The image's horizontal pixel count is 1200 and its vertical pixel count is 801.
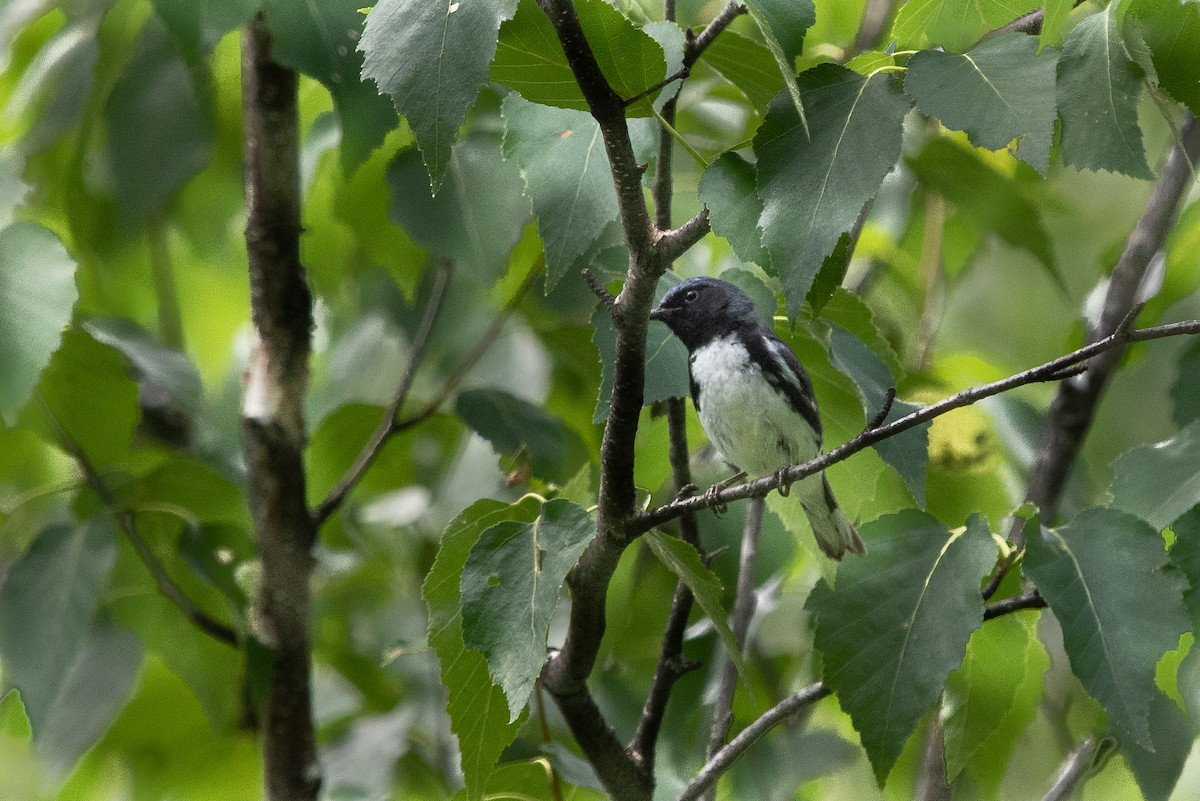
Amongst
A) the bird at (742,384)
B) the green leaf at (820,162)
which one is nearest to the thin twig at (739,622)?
the bird at (742,384)

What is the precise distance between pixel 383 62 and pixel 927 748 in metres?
1.56

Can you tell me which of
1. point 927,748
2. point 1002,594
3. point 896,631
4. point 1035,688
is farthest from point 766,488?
point 927,748

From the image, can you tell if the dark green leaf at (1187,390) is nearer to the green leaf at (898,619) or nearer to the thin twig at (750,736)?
the green leaf at (898,619)

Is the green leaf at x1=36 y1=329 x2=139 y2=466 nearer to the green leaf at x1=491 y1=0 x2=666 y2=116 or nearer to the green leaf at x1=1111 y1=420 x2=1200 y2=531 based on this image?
the green leaf at x1=491 y1=0 x2=666 y2=116

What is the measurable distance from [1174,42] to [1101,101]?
99mm

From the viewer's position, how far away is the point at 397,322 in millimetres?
2602

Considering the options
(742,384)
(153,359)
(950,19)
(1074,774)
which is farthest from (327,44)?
(1074,774)

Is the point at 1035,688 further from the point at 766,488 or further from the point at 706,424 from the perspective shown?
the point at 706,424

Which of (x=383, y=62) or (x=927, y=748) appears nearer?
(x=383, y=62)

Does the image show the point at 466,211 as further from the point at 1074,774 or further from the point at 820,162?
the point at 1074,774

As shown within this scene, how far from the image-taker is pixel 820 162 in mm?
1187

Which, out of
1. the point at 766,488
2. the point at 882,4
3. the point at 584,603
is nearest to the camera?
the point at 766,488

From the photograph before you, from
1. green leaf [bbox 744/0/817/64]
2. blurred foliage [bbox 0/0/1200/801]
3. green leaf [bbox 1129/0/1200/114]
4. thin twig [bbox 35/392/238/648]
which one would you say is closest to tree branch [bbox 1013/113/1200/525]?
blurred foliage [bbox 0/0/1200/801]

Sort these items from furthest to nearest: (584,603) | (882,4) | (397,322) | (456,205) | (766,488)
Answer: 1. (882,4)
2. (397,322)
3. (456,205)
4. (584,603)
5. (766,488)
